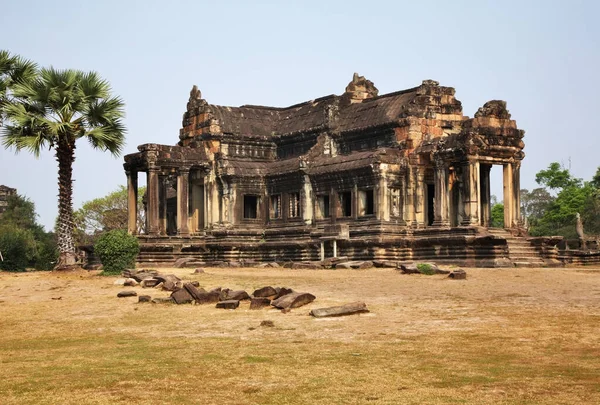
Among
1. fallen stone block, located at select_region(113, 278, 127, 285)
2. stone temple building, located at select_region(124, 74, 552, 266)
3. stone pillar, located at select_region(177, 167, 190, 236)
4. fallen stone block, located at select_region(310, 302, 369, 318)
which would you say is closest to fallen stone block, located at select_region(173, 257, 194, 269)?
stone temple building, located at select_region(124, 74, 552, 266)

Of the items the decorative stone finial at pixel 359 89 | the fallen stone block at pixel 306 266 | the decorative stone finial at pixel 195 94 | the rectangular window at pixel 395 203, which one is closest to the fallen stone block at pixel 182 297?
the fallen stone block at pixel 306 266

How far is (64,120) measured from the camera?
3438 cm

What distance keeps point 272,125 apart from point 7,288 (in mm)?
21526

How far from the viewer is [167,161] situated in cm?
4316

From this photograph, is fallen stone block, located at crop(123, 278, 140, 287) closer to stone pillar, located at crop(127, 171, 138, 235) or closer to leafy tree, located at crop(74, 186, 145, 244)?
stone pillar, located at crop(127, 171, 138, 235)

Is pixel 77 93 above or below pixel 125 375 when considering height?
above

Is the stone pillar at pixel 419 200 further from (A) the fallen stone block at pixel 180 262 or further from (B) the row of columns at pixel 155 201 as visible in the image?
(B) the row of columns at pixel 155 201

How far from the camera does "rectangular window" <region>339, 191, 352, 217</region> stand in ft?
136

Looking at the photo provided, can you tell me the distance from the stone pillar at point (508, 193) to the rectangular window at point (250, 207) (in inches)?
478

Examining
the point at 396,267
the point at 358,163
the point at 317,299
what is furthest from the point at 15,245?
the point at 317,299

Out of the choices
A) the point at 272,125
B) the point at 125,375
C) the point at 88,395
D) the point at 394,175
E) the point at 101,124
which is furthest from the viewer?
the point at 272,125

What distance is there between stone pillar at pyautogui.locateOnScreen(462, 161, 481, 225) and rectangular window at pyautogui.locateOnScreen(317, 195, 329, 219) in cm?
722

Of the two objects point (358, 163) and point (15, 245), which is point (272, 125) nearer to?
point (358, 163)

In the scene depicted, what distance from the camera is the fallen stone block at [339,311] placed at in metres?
18.6
